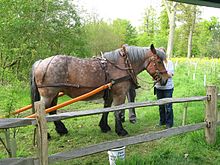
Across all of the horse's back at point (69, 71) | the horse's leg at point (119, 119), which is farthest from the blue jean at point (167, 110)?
the horse's back at point (69, 71)

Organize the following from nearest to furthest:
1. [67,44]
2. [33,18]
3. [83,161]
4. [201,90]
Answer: [83,161], [201,90], [33,18], [67,44]

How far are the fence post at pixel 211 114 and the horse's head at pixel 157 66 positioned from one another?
1.06 meters

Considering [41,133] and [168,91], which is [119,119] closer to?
[168,91]

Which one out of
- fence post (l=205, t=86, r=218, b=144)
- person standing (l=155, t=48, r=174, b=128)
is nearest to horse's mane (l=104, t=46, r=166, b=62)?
person standing (l=155, t=48, r=174, b=128)

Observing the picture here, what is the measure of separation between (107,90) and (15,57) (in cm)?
558

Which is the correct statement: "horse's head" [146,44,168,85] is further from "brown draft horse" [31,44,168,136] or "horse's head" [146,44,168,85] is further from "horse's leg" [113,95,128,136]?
"horse's leg" [113,95,128,136]

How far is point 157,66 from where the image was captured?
532cm

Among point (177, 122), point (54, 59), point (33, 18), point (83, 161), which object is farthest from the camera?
point (33, 18)

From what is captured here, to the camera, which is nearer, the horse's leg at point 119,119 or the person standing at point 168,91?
the horse's leg at point 119,119

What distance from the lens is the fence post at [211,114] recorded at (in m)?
4.39

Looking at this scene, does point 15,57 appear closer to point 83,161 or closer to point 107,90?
point 107,90

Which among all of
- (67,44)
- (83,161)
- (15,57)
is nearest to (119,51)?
(83,161)

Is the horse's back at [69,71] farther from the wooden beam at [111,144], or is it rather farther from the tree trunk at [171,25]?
the tree trunk at [171,25]

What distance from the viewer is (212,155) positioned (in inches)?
162
